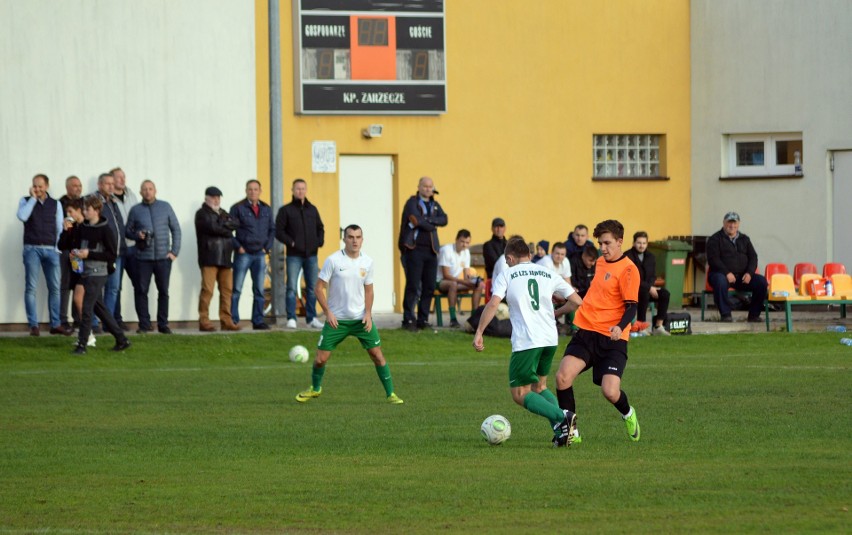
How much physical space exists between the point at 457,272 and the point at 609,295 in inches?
509

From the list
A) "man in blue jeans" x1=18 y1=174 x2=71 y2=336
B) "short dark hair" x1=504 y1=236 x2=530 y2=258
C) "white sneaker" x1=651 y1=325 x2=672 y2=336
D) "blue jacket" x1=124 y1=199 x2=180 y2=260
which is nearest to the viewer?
"short dark hair" x1=504 y1=236 x2=530 y2=258

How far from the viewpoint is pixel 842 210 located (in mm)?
27641

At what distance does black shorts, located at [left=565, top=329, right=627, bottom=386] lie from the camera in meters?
11.9

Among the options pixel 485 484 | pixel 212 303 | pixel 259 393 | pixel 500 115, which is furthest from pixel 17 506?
pixel 500 115

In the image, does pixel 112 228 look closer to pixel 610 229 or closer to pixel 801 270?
pixel 610 229

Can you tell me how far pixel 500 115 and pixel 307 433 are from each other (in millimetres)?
15689

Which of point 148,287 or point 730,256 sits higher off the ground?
point 730,256

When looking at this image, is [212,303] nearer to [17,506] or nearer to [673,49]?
[673,49]

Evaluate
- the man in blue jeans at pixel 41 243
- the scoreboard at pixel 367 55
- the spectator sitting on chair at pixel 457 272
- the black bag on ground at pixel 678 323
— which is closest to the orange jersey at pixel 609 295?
the black bag on ground at pixel 678 323

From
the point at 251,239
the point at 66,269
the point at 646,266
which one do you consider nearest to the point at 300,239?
the point at 251,239

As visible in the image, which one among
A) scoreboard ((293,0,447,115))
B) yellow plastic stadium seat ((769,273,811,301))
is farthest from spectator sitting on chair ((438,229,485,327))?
yellow plastic stadium seat ((769,273,811,301))

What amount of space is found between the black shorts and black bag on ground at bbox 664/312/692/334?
11826 mm

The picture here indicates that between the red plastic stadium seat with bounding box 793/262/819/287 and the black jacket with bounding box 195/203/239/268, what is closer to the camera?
the black jacket with bounding box 195/203/239/268

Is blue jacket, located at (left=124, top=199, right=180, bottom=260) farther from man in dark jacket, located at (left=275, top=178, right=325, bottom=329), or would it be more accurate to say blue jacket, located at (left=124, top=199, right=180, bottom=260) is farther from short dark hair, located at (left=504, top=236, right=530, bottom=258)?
short dark hair, located at (left=504, top=236, right=530, bottom=258)
